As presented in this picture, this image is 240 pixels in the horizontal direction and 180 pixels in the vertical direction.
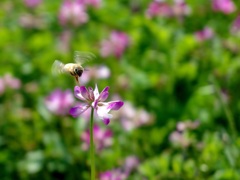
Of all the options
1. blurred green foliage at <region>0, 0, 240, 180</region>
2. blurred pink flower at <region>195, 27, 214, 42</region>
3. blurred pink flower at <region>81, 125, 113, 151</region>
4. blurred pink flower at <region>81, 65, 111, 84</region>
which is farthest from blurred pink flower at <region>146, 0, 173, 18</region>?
blurred pink flower at <region>81, 125, 113, 151</region>

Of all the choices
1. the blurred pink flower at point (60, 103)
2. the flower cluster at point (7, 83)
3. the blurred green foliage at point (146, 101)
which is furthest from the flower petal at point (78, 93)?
the flower cluster at point (7, 83)

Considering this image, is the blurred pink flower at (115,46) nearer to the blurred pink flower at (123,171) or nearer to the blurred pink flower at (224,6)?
the blurred pink flower at (224,6)

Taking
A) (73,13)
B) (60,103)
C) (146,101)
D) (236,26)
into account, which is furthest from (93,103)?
(236,26)

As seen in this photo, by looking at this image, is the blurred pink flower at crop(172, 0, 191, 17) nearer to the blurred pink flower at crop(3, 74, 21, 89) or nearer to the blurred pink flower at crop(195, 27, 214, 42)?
the blurred pink flower at crop(195, 27, 214, 42)

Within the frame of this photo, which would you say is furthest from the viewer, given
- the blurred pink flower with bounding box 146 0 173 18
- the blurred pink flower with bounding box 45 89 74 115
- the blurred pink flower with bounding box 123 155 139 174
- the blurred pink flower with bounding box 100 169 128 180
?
the blurred pink flower with bounding box 146 0 173 18

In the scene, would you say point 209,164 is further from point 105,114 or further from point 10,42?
point 10,42

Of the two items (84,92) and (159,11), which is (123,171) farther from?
(159,11)
